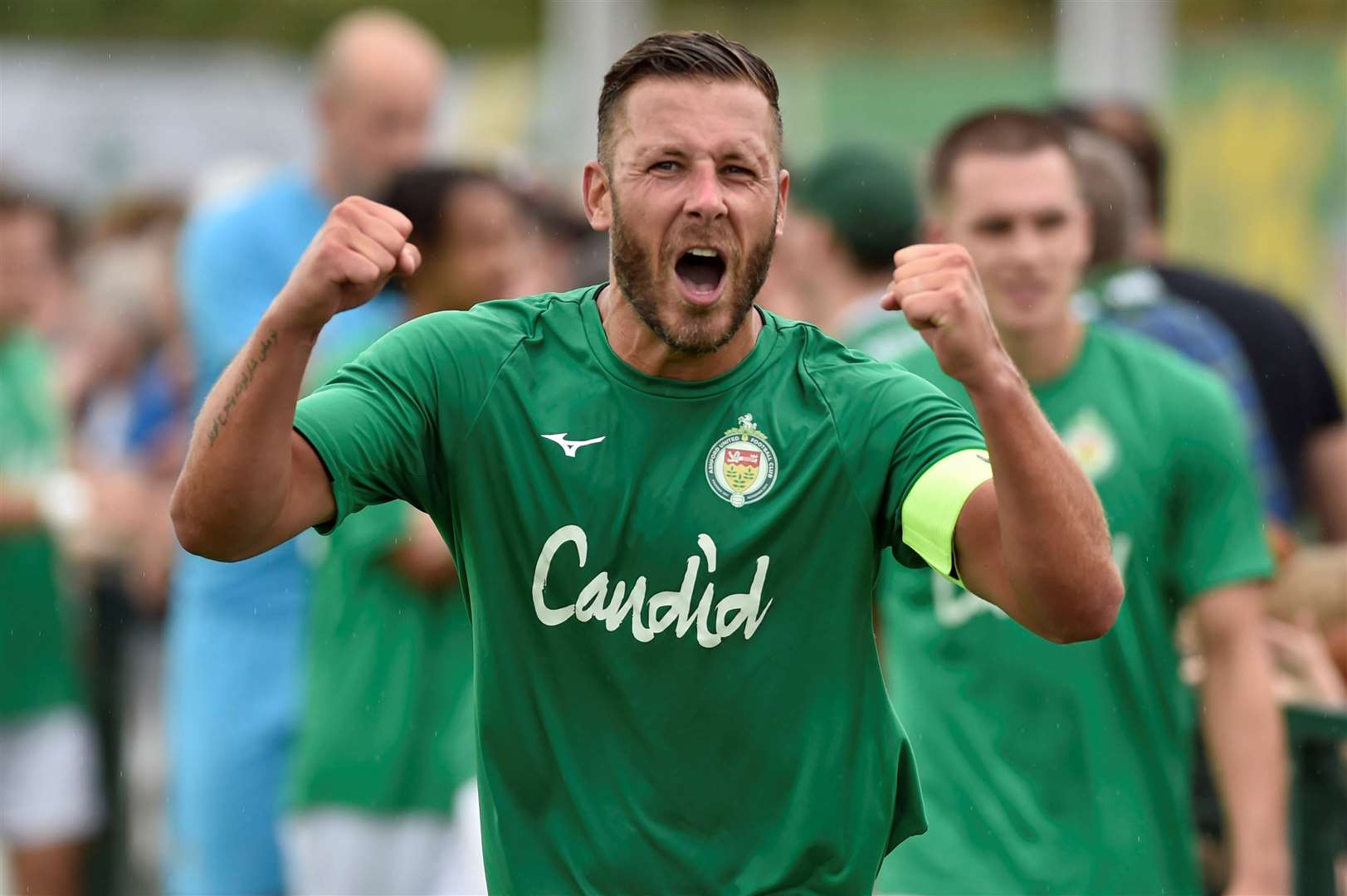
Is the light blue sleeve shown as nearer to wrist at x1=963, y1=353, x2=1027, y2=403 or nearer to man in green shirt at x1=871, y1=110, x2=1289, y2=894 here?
man in green shirt at x1=871, y1=110, x2=1289, y2=894

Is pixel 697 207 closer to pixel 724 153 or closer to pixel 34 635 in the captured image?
pixel 724 153

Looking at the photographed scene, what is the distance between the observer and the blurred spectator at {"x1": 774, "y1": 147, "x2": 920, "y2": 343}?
780 cm

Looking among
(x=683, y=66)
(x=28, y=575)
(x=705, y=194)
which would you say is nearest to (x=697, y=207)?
(x=705, y=194)

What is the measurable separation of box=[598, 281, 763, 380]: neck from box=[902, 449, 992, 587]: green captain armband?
398 mm

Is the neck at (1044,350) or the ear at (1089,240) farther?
the ear at (1089,240)

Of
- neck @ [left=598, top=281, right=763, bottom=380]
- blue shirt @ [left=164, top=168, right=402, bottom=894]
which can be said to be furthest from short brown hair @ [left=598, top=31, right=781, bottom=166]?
blue shirt @ [left=164, top=168, right=402, bottom=894]

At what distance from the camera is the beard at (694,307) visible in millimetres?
3656

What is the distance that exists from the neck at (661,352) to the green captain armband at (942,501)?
40 cm

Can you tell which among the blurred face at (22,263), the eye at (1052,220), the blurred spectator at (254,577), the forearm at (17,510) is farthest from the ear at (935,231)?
→ the blurred face at (22,263)

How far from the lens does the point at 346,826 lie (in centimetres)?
642

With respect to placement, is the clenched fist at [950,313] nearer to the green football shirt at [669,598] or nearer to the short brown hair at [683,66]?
the green football shirt at [669,598]

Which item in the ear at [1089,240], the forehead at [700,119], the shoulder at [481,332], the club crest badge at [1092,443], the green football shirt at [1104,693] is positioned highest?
the forehead at [700,119]

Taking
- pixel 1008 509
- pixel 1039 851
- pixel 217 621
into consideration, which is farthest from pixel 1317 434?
pixel 1008 509

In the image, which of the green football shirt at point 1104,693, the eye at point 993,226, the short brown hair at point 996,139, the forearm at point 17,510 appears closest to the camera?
the green football shirt at point 1104,693
